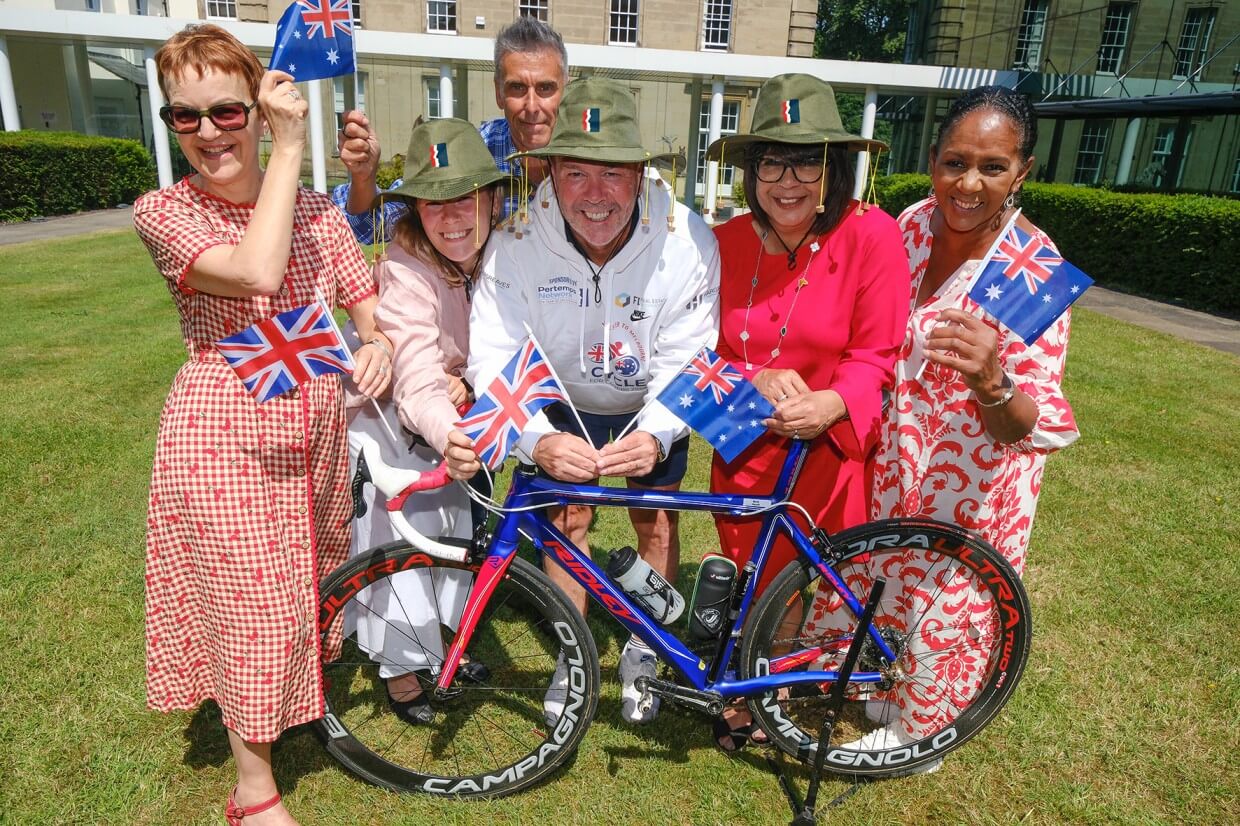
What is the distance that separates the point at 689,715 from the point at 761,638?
0.80 m

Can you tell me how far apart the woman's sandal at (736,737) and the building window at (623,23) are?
91.8 ft

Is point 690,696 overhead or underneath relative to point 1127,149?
underneath

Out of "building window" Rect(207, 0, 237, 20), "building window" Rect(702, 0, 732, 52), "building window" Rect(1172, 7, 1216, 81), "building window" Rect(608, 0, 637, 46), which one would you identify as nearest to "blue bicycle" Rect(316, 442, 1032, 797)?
"building window" Rect(1172, 7, 1216, 81)

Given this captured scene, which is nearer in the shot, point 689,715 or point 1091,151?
point 689,715

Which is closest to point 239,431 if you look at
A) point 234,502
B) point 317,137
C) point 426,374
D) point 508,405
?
point 234,502

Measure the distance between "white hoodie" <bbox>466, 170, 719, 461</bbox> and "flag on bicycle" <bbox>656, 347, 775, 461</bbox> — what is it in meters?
0.17

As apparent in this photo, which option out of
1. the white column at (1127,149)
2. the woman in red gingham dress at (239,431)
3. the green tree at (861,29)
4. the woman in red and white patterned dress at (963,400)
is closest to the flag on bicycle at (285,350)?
the woman in red gingham dress at (239,431)

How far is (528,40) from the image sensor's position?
3.61 meters

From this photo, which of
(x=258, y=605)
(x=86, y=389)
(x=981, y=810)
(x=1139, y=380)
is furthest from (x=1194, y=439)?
(x=86, y=389)

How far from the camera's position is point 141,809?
9.27ft

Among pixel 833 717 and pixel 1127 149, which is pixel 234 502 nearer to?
A: pixel 833 717

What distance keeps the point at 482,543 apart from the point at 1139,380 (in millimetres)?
8049

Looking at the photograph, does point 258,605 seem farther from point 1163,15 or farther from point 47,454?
point 1163,15

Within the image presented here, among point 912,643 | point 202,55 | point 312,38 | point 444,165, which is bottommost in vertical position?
point 912,643
